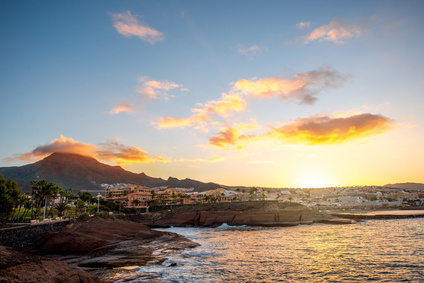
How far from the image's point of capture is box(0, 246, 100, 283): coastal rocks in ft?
30.9

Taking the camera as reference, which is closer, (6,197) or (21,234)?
(21,234)

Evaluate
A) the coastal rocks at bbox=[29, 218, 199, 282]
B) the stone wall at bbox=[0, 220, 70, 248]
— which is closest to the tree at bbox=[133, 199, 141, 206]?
the stone wall at bbox=[0, 220, 70, 248]

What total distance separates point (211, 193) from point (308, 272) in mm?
161912

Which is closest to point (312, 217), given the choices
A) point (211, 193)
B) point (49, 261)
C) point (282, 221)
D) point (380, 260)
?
point (282, 221)

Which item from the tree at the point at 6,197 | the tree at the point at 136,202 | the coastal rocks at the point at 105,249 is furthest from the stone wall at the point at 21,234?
the tree at the point at 136,202

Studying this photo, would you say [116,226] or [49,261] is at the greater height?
[49,261]

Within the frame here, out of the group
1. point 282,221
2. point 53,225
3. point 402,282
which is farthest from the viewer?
point 282,221

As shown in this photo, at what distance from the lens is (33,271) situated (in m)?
10.3

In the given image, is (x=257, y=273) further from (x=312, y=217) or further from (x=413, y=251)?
(x=312, y=217)

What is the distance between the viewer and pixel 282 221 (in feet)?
250

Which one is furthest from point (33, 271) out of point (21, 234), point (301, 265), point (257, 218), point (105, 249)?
point (257, 218)

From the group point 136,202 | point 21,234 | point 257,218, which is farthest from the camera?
point 136,202

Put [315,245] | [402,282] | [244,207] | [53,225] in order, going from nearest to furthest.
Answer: [402,282], [315,245], [53,225], [244,207]

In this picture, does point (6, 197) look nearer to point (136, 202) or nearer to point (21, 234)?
point (21, 234)
